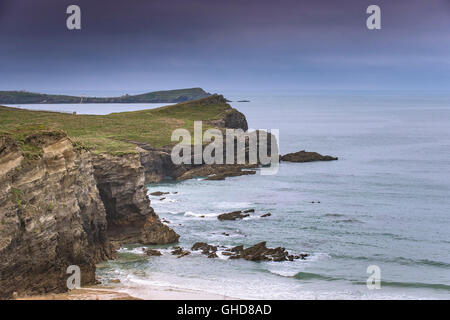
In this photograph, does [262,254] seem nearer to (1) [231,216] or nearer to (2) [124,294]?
(1) [231,216]

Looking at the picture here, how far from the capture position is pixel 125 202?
46.0 meters

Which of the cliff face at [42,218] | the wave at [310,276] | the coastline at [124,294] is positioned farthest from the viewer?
the wave at [310,276]

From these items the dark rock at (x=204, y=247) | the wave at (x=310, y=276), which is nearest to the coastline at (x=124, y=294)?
the wave at (x=310, y=276)

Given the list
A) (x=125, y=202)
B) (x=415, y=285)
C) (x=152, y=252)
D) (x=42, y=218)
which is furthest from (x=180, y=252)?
(x=415, y=285)

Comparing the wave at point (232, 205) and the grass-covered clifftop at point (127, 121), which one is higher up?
the grass-covered clifftop at point (127, 121)

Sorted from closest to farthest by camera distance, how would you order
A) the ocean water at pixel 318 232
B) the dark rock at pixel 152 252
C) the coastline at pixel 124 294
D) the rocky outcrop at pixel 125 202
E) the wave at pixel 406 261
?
the coastline at pixel 124 294
the ocean water at pixel 318 232
the wave at pixel 406 261
the dark rock at pixel 152 252
the rocky outcrop at pixel 125 202

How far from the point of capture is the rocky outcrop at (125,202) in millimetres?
44938

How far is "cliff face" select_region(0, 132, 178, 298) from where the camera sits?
26312 millimetres

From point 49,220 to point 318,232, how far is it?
87.0 ft

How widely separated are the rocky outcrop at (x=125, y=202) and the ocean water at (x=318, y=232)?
6.78 ft

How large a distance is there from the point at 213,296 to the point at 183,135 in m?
68.8

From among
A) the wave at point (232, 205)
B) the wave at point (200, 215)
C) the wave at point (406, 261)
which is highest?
A: the wave at point (232, 205)

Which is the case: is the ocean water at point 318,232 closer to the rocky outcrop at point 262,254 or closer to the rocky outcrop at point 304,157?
the rocky outcrop at point 262,254
